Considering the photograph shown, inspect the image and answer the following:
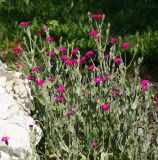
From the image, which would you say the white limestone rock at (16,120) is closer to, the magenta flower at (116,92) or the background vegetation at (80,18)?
the magenta flower at (116,92)

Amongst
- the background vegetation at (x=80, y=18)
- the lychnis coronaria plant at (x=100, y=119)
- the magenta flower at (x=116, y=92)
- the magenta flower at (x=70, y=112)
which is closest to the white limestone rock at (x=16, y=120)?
the lychnis coronaria plant at (x=100, y=119)

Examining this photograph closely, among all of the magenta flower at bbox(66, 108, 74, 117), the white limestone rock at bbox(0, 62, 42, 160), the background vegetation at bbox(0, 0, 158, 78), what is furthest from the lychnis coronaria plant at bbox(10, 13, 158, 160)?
the background vegetation at bbox(0, 0, 158, 78)

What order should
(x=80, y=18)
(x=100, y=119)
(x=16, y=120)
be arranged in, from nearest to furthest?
1. (x=16, y=120)
2. (x=100, y=119)
3. (x=80, y=18)

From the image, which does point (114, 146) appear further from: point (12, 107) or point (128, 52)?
point (128, 52)

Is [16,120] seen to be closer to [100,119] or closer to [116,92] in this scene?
[100,119]

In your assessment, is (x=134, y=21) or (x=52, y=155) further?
(x=134, y=21)

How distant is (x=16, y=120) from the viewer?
3879 mm

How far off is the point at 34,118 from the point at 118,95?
0.80 meters

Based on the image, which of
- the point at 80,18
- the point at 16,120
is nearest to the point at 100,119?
the point at 16,120

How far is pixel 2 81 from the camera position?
4.33m

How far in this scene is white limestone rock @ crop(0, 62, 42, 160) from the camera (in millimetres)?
3627

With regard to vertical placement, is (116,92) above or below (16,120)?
above

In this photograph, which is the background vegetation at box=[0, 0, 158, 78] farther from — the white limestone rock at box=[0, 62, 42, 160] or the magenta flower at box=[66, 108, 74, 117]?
the magenta flower at box=[66, 108, 74, 117]

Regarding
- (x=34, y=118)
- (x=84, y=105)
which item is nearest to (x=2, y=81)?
(x=34, y=118)
